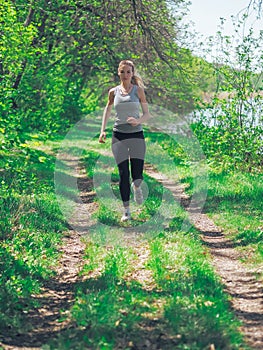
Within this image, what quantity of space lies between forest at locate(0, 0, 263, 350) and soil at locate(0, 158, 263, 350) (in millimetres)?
20

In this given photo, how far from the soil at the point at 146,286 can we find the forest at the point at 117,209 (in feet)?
0.07

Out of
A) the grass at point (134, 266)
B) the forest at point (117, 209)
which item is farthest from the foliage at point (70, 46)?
the grass at point (134, 266)

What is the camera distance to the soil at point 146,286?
468cm

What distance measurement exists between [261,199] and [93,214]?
115 inches

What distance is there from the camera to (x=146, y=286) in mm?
5770

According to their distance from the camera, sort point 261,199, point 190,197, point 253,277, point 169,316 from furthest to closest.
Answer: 1. point 190,197
2. point 261,199
3. point 253,277
4. point 169,316

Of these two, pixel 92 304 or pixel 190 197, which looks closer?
pixel 92 304

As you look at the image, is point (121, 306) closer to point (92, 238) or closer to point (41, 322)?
point (41, 322)

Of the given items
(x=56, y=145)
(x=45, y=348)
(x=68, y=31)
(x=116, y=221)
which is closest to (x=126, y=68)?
(x=116, y=221)

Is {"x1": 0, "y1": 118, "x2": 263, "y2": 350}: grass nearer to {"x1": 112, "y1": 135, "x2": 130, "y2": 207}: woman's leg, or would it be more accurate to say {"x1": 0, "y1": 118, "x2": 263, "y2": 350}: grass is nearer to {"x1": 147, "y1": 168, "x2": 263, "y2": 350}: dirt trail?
{"x1": 147, "y1": 168, "x2": 263, "y2": 350}: dirt trail

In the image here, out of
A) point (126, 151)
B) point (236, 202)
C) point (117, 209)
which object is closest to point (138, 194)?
point (117, 209)

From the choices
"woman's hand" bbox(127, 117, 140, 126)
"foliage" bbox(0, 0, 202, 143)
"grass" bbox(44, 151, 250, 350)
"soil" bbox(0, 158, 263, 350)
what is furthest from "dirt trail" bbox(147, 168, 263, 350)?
"foliage" bbox(0, 0, 202, 143)

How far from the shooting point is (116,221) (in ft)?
27.8

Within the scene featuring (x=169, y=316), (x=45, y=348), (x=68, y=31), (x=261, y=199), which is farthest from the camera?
(x=68, y=31)
